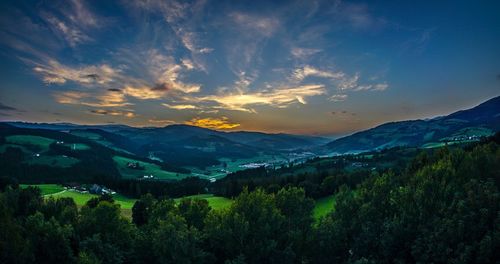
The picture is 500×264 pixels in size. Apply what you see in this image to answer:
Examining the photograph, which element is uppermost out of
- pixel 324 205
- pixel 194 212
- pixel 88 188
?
pixel 194 212

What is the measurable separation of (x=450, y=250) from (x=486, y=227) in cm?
698

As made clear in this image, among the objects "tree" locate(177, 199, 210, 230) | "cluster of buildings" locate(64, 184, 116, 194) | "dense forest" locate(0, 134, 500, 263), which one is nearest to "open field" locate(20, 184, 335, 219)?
"cluster of buildings" locate(64, 184, 116, 194)

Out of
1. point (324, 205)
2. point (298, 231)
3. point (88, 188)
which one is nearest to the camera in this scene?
point (298, 231)

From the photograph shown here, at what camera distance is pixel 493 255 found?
149 ft

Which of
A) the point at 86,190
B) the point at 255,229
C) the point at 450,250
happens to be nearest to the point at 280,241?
the point at 255,229

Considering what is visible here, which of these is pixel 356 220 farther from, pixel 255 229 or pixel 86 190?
pixel 86 190

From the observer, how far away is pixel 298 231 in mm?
59312

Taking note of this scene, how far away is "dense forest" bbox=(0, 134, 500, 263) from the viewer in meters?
49.2

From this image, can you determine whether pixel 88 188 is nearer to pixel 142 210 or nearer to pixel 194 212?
pixel 142 210

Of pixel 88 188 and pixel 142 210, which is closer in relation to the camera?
pixel 142 210

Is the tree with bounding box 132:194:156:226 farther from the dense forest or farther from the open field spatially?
the dense forest

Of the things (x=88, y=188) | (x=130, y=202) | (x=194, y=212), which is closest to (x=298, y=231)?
(x=194, y=212)

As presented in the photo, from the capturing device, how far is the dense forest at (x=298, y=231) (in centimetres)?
4922

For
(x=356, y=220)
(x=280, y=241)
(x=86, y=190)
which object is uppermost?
(x=356, y=220)
